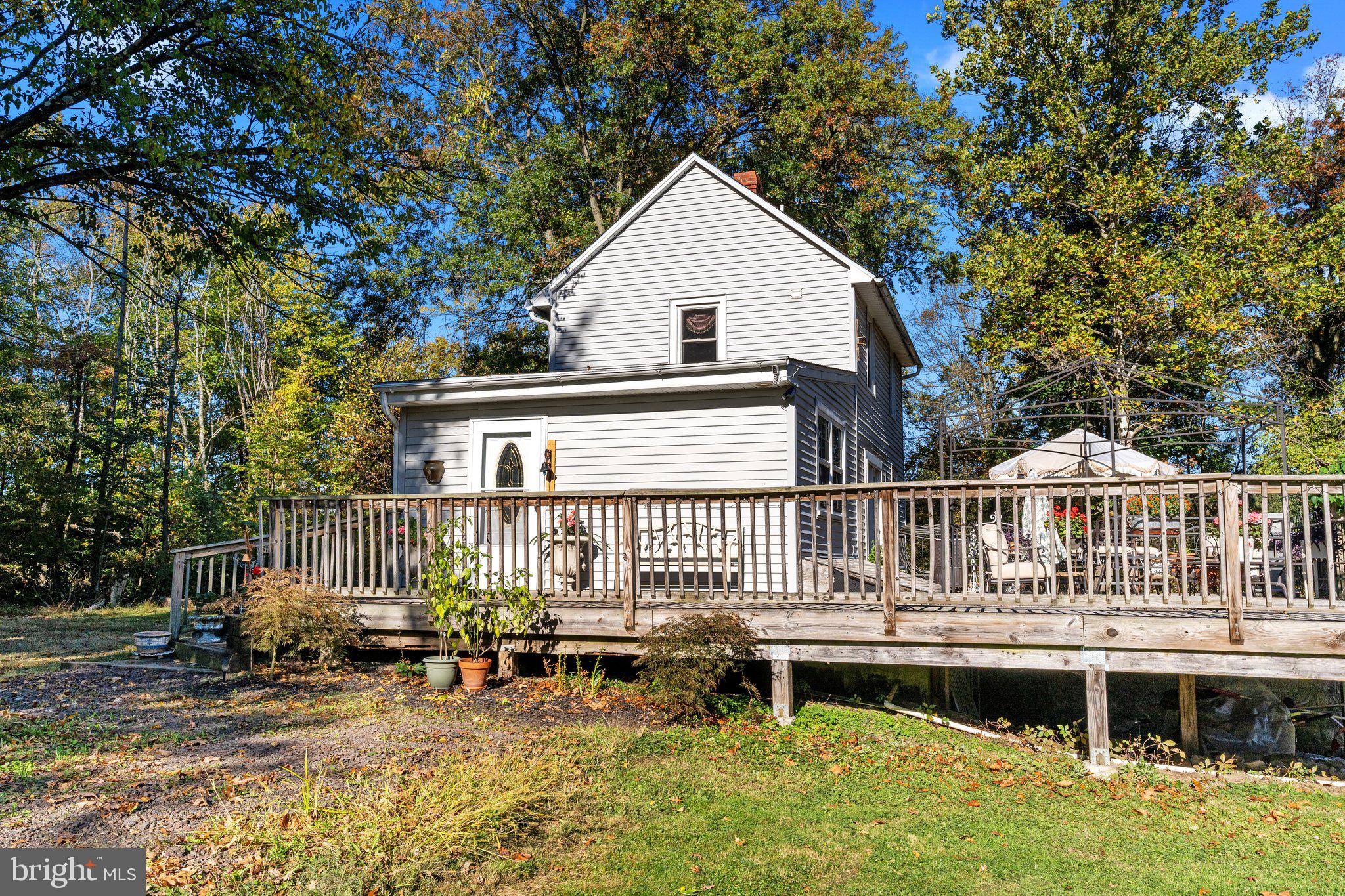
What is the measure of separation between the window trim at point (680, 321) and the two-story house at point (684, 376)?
3 centimetres

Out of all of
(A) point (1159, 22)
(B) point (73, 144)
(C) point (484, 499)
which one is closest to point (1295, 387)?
(A) point (1159, 22)

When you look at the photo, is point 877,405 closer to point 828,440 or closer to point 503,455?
point 828,440

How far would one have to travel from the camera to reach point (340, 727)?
687cm

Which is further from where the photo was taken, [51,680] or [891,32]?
[891,32]

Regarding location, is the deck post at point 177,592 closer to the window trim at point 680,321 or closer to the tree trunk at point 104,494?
the window trim at point 680,321

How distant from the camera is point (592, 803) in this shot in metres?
5.63

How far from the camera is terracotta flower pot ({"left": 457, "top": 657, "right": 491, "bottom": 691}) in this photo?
8453mm

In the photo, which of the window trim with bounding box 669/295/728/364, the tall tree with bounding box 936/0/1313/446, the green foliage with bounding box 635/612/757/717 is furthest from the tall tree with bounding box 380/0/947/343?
the green foliage with bounding box 635/612/757/717

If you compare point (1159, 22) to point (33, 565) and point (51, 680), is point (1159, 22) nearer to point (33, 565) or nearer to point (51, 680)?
point (51, 680)

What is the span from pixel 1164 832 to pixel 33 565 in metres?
19.8

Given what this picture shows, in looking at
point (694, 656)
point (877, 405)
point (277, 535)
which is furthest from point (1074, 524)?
point (277, 535)

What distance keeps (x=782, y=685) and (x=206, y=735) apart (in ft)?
15.9

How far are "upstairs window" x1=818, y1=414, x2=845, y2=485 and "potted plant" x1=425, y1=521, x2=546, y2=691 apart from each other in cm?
530

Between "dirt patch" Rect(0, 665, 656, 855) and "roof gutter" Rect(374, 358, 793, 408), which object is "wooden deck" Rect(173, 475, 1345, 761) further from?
"roof gutter" Rect(374, 358, 793, 408)
